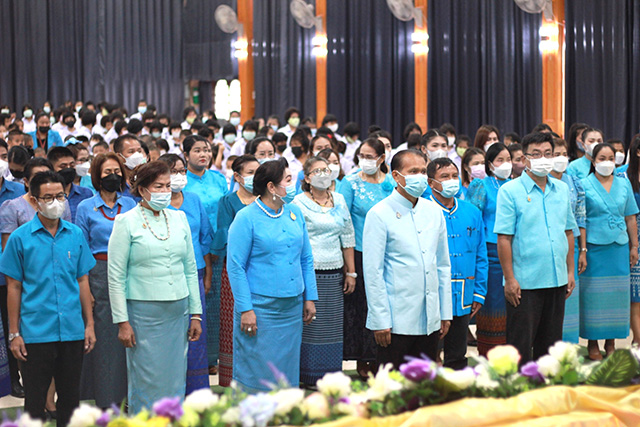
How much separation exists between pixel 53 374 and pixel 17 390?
1.45 metres

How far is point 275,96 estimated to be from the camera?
17484mm

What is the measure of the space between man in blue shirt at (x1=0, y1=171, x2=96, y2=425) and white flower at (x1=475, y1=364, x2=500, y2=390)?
2.08 m

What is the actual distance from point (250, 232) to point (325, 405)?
1.91 meters

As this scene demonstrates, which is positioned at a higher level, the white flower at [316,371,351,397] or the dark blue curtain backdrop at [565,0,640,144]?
the dark blue curtain backdrop at [565,0,640,144]

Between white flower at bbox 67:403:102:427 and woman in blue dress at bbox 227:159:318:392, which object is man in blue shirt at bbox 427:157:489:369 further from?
white flower at bbox 67:403:102:427

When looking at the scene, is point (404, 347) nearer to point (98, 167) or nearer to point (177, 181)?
point (177, 181)

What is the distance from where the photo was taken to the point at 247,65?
57.9 ft

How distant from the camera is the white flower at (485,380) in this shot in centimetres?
257

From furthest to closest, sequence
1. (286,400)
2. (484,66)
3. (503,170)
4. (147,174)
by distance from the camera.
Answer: (484,66), (503,170), (147,174), (286,400)

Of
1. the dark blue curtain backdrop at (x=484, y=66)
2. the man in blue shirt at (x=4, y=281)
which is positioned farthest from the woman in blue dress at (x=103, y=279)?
the dark blue curtain backdrop at (x=484, y=66)

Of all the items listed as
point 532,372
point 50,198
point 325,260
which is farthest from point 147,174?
point 532,372

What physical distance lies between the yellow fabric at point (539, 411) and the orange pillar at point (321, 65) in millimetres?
12977

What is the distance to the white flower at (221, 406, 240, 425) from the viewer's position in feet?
7.42

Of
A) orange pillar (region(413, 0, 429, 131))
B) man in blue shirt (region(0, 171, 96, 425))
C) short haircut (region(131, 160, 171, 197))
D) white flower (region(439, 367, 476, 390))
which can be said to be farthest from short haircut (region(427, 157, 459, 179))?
orange pillar (region(413, 0, 429, 131))
